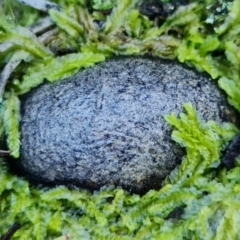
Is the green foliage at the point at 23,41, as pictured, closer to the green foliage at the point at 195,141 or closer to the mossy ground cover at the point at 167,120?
the mossy ground cover at the point at 167,120

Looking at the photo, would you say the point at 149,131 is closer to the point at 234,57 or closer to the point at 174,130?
the point at 174,130

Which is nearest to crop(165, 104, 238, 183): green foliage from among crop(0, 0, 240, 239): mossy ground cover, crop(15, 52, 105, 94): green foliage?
crop(0, 0, 240, 239): mossy ground cover

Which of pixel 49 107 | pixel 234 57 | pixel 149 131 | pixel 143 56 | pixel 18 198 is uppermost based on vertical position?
pixel 234 57

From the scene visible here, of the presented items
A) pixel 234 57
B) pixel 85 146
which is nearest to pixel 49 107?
pixel 85 146

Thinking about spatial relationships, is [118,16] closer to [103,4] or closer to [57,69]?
[103,4]

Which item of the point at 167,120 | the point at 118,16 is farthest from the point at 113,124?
the point at 118,16

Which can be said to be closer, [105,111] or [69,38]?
[105,111]
